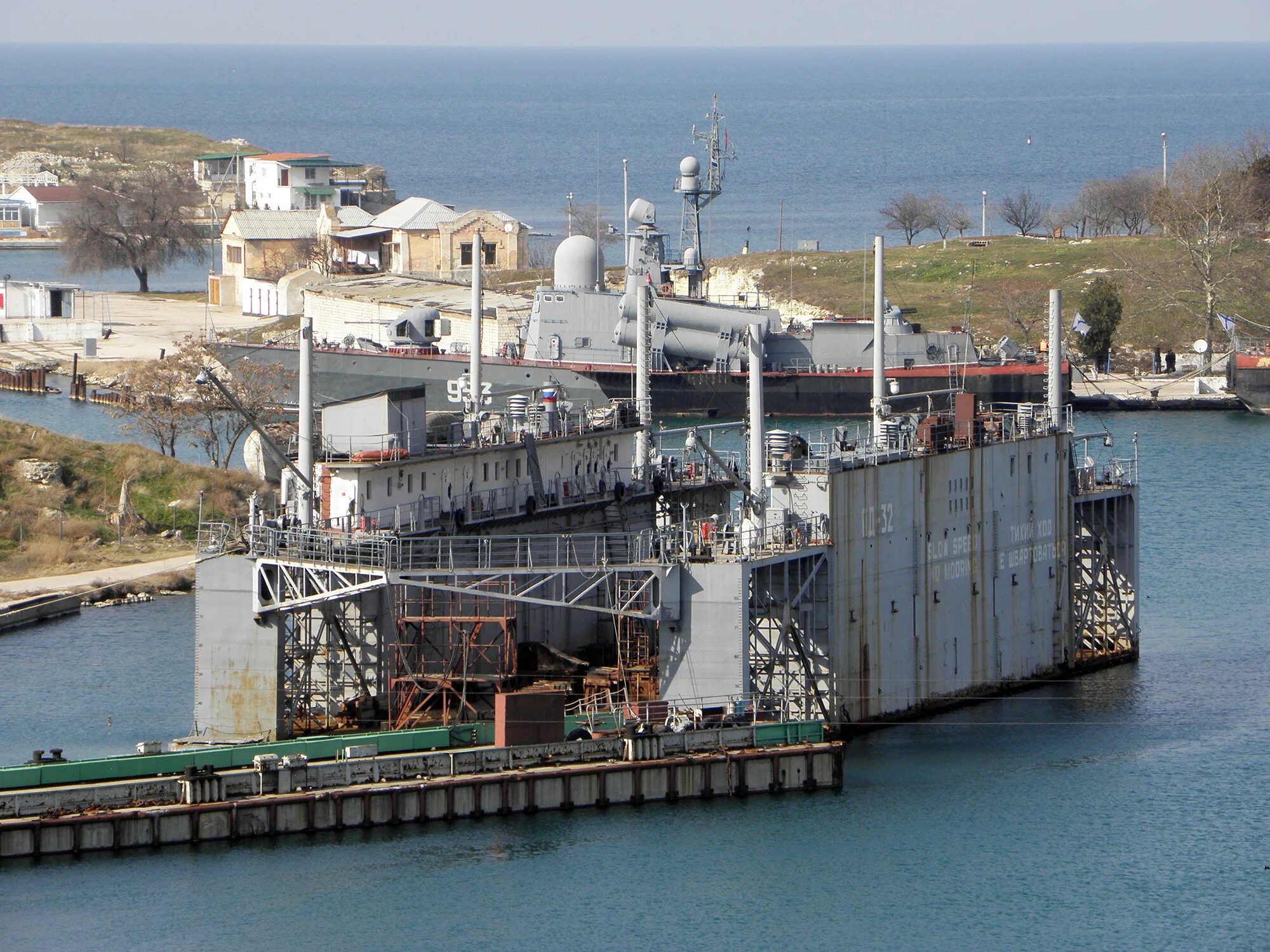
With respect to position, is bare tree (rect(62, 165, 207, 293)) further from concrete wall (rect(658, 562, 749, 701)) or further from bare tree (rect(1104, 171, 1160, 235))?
concrete wall (rect(658, 562, 749, 701))

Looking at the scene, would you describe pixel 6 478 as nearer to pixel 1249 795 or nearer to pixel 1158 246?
pixel 1249 795

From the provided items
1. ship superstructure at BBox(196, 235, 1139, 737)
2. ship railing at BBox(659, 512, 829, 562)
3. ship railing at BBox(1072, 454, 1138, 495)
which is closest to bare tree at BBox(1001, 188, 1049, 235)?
ship railing at BBox(1072, 454, 1138, 495)

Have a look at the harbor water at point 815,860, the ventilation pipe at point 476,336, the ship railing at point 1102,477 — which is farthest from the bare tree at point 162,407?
the ship railing at point 1102,477

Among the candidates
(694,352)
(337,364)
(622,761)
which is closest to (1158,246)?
(694,352)

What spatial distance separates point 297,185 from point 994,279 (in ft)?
176

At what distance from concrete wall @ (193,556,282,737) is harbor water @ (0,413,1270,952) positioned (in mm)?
3182

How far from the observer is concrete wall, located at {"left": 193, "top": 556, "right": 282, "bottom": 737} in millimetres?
48219

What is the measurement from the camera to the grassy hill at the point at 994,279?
397 feet

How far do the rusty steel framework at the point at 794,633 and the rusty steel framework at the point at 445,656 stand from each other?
17.5 ft

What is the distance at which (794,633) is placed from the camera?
50.2 metres

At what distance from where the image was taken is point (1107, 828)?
47.0 meters

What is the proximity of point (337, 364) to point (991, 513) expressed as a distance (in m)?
57.6

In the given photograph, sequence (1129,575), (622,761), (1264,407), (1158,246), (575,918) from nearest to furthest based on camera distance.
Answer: (575,918)
(622,761)
(1129,575)
(1264,407)
(1158,246)

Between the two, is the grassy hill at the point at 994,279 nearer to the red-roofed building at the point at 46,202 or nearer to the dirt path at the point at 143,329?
the dirt path at the point at 143,329
